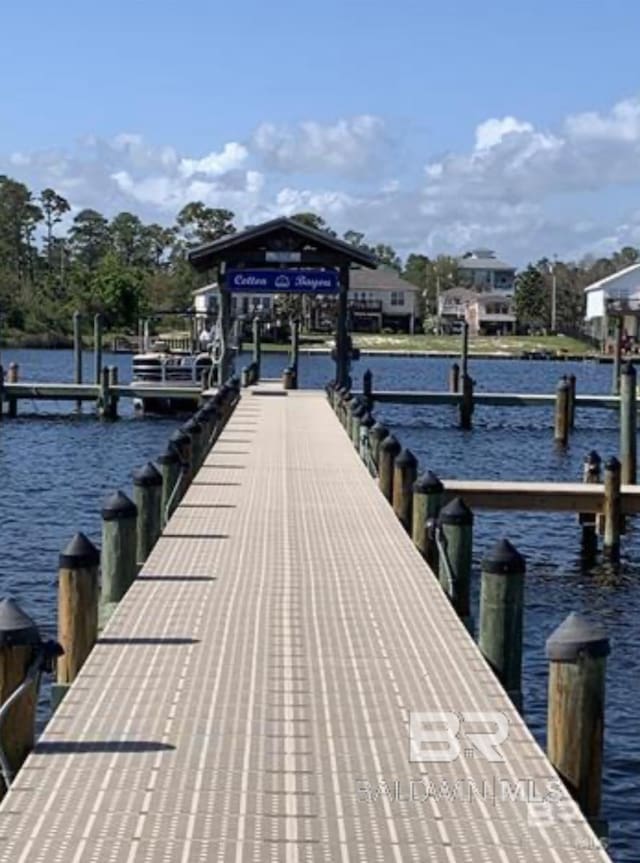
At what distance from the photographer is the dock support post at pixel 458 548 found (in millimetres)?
12930

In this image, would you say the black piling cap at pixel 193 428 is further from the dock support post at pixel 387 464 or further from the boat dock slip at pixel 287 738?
the boat dock slip at pixel 287 738

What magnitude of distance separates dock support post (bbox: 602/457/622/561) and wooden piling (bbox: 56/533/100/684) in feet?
42.6

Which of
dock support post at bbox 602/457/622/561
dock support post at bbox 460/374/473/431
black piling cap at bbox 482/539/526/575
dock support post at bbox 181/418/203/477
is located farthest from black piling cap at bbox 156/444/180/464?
dock support post at bbox 460/374/473/431

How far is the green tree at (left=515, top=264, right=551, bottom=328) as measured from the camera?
16112cm

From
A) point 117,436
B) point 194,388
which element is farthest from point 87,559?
point 194,388

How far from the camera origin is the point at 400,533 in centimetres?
1505

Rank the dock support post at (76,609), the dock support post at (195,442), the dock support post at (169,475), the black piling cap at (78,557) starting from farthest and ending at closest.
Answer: the dock support post at (195,442) < the dock support post at (169,475) < the black piling cap at (78,557) < the dock support post at (76,609)

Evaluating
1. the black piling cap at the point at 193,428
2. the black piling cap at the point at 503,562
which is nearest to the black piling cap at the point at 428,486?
the black piling cap at the point at 503,562

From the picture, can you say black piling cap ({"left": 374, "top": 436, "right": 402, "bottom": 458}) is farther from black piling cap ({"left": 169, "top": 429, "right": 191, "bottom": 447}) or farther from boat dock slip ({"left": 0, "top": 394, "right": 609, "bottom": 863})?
Answer: boat dock slip ({"left": 0, "top": 394, "right": 609, "bottom": 863})

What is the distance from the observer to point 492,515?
1046 inches

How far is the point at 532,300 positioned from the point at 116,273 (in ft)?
168

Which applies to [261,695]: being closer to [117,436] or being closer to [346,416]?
[346,416]

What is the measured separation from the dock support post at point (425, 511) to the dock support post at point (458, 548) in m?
1.28

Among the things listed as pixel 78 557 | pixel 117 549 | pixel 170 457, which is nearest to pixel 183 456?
pixel 170 457
